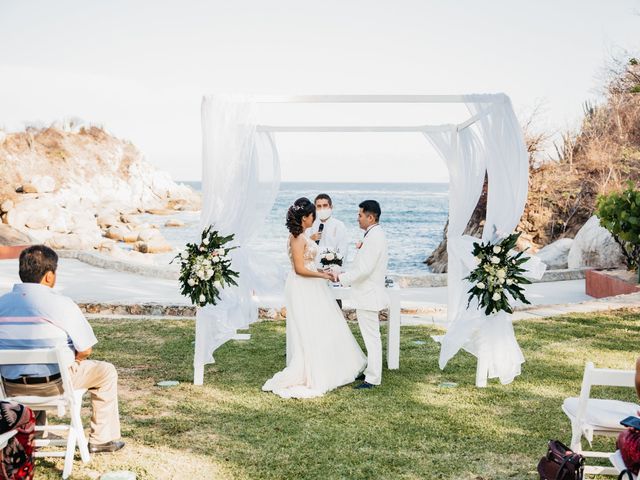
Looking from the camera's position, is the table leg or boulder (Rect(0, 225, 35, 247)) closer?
the table leg

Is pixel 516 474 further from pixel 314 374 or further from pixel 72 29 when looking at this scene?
pixel 72 29

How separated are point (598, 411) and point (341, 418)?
2.07m

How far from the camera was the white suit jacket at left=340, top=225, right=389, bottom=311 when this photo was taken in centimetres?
609

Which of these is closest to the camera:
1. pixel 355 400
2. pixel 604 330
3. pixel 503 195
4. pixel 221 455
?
pixel 221 455

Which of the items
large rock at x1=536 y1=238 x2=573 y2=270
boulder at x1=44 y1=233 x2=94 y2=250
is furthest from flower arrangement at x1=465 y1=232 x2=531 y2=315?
boulder at x1=44 y1=233 x2=94 y2=250

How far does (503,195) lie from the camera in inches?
247

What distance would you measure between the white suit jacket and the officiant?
59.3 inches

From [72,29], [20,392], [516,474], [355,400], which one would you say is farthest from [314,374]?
[72,29]

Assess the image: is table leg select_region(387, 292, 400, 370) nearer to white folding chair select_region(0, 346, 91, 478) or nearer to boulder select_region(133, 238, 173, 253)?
white folding chair select_region(0, 346, 91, 478)

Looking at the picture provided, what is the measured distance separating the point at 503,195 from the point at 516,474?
2789 millimetres

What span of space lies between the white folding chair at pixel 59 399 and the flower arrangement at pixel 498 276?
11.3 feet

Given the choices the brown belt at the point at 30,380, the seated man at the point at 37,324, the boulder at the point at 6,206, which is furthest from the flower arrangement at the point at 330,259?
the boulder at the point at 6,206

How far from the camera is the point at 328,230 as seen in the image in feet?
25.9

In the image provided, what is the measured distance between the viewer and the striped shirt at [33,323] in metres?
3.97
